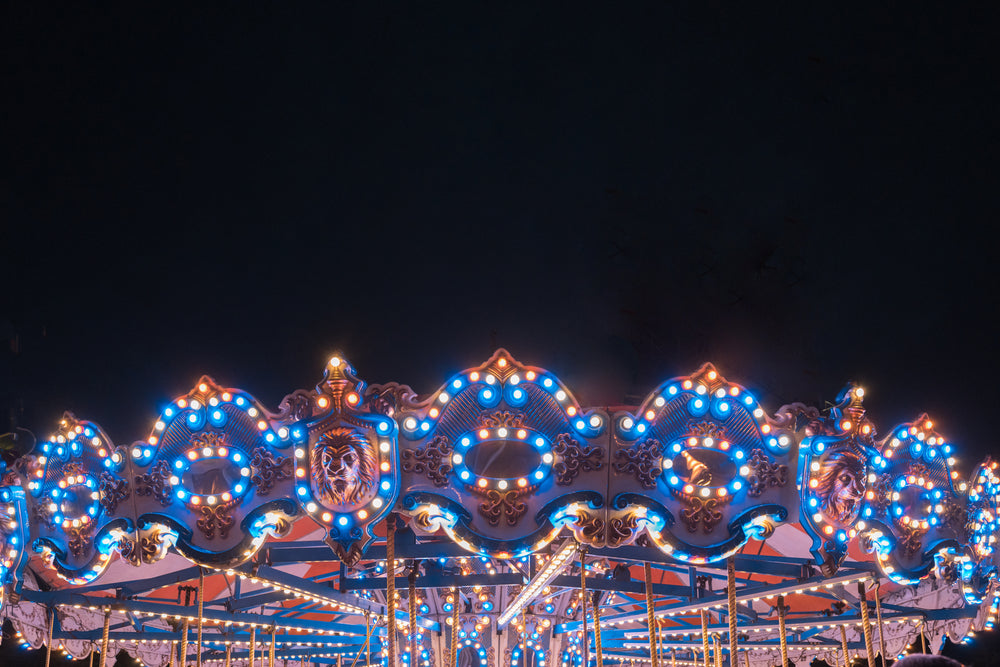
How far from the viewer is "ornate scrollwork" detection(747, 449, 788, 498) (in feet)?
15.2

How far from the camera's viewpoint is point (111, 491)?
16.1 ft

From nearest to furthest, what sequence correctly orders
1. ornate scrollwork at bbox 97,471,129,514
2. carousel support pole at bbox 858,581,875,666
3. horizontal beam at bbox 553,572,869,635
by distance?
ornate scrollwork at bbox 97,471,129,514
carousel support pole at bbox 858,581,875,666
horizontal beam at bbox 553,572,869,635

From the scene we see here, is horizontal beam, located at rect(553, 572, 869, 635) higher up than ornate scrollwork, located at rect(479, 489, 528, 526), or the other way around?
ornate scrollwork, located at rect(479, 489, 528, 526)

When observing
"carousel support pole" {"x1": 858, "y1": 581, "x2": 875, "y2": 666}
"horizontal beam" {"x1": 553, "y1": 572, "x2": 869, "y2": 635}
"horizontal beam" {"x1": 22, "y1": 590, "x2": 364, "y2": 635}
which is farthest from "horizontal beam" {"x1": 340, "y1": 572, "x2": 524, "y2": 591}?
"carousel support pole" {"x1": 858, "y1": 581, "x2": 875, "y2": 666}

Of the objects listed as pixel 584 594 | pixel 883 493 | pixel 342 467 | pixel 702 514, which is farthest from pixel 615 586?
pixel 342 467

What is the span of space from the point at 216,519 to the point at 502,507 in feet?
5.27

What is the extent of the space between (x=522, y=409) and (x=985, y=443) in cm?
966

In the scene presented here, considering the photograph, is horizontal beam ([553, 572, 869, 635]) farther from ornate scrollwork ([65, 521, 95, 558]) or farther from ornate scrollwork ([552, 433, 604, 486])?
ornate scrollwork ([65, 521, 95, 558])

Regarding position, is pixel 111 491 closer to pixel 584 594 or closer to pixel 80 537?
pixel 80 537

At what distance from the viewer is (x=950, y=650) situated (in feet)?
49.5

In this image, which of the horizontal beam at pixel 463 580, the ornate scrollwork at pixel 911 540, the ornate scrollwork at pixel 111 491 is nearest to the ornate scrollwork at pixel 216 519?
the ornate scrollwork at pixel 111 491

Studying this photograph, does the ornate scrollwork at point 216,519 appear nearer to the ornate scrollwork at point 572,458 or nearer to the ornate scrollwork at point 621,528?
the ornate scrollwork at point 572,458

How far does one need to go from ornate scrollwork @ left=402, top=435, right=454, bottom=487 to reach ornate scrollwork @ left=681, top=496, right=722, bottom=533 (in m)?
1.33

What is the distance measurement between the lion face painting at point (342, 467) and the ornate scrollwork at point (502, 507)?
2.01ft
